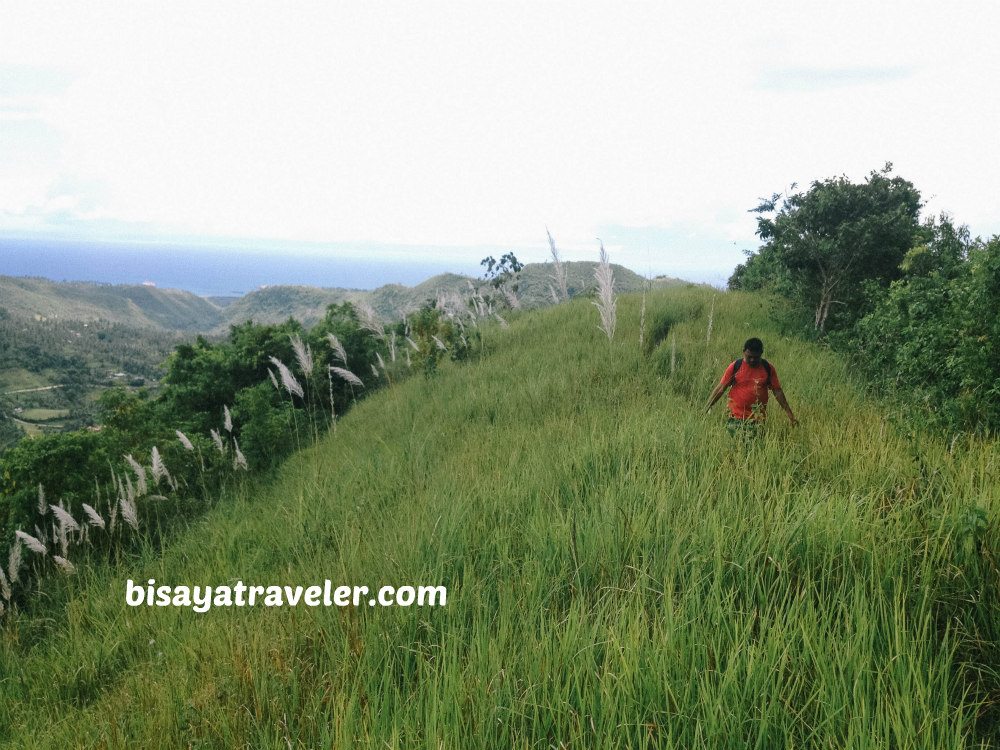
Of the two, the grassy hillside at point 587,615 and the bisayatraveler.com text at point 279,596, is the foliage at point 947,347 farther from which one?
the bisayatraveler.com text at point 279,596

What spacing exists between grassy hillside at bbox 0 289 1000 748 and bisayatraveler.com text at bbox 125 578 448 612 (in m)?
0.07

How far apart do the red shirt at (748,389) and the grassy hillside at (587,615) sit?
0.34 meters

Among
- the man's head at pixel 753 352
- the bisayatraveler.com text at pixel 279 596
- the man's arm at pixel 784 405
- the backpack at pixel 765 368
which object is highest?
the man's head at pixel 753 352

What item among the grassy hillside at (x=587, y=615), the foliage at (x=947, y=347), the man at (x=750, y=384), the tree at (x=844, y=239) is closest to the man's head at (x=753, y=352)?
the man at (x=750, y=384)

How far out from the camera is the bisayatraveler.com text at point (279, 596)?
2.58 meters

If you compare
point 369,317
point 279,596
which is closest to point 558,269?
point 369,317

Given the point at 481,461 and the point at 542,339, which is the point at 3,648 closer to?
the point at 481,461

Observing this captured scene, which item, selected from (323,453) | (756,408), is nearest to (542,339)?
(323,453)

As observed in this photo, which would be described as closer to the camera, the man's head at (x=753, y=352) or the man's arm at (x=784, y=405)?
the man's arm at (x=784, y=405)

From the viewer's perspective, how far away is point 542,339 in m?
10.2

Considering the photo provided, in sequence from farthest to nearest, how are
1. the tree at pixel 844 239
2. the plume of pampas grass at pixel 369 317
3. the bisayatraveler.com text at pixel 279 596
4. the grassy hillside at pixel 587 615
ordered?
the tree at pixel 844 239
the plume of pampas grass at pixel 369 317
the bisayatraveler.com text at pixel 279 596
the grassy hillside at pixel 587 615

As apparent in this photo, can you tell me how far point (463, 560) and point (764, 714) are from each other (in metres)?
1.62

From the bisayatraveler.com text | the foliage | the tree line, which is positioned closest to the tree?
the tree line

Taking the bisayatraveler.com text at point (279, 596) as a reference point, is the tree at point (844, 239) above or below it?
above
